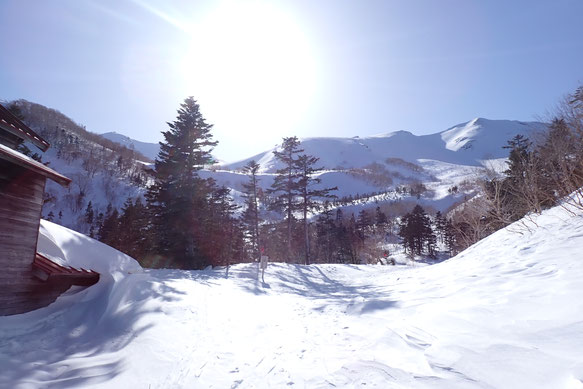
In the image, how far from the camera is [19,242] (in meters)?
5.93

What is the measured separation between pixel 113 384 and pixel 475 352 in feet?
13.9

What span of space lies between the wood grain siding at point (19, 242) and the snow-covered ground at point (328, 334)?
0.45 metres

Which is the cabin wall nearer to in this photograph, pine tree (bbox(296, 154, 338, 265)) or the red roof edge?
the red roof edge

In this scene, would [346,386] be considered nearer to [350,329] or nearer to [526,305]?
[350,329]

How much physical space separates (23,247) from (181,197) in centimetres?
1264

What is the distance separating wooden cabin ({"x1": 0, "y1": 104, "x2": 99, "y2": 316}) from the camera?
562 cm

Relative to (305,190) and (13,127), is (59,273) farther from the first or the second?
(305,190)

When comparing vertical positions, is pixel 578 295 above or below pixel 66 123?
below

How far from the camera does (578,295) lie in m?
3.40

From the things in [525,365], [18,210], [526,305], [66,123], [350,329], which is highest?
[66,123]

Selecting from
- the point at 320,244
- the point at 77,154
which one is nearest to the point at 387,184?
the point at 320,244

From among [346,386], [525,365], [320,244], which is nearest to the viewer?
[525,365]

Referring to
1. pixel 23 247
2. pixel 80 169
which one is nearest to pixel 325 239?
pixel 23 247

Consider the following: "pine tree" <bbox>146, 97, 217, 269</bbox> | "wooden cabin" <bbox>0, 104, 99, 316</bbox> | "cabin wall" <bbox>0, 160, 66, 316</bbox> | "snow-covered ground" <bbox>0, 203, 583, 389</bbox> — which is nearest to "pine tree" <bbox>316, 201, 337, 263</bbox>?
"pine tree" <bbox>146, 97, 217, 269</bbox>
